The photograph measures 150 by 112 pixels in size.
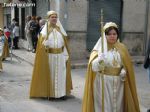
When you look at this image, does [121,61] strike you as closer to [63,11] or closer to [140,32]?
[63,11]

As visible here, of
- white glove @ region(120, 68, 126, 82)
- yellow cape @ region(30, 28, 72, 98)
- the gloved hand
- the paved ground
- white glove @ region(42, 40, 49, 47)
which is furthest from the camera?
yellow cape @ region(30, 28, 72, 98)

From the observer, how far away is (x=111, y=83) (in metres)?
5.86

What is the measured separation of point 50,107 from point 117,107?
2.68 meters

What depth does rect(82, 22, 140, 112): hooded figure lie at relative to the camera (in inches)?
229

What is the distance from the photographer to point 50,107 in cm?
833

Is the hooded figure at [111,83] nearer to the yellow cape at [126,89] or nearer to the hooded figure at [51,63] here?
the yellow cape at [126,89]

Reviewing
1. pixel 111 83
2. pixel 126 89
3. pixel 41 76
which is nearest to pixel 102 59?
pixel 111 83

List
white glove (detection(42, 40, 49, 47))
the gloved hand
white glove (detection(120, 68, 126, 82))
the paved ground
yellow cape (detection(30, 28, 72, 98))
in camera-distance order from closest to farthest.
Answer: the gloved hand < white glove (detection(120, 68, 126, 82)) < the paved ground < white glove (detection(42, 40, 49, 47)) < yellow cape (detection(30, 28, 72, 98))

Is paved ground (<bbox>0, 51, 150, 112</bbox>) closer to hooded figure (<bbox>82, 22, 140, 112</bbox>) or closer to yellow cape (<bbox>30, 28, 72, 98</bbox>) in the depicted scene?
yellow cape (<bbox>30, 28, 72, 98</bbox>)

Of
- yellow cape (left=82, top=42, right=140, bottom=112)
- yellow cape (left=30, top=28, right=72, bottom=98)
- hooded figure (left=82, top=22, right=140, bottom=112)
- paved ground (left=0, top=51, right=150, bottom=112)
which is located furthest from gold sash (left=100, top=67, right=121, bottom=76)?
yellow cape (left=30, top=28, right=72, bottom=98)

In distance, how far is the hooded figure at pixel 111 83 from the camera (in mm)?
5828

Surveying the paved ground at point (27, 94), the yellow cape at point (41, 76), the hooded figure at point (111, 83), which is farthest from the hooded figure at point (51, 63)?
the hooded figure at point (111, 83)

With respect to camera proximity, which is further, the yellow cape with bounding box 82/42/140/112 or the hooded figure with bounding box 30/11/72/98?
the hooded figure with bounding box 30/11/72/98

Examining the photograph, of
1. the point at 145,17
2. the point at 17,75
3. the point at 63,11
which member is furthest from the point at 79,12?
the point at 17,75
